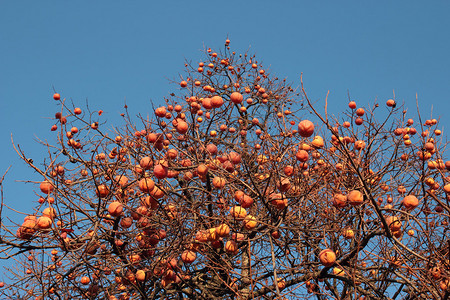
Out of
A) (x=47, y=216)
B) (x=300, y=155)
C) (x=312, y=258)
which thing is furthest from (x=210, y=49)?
(x=47, y=216)

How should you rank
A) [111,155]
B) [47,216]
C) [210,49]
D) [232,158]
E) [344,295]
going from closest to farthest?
[47,216] → [232,158] → [344,295] → [111,155] → [210,49]

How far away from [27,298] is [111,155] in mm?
2272

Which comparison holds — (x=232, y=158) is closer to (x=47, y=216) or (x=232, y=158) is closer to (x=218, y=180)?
(x=218, y=180)

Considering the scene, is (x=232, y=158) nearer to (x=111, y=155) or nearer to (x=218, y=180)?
(x=218, y=180)

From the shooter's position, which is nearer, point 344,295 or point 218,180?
point 218,180

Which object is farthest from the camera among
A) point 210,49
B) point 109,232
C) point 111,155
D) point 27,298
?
point 210,49

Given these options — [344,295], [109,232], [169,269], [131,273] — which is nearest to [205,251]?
[169,269]

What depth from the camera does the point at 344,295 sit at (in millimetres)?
6023

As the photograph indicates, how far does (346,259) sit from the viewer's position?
4.80 meters

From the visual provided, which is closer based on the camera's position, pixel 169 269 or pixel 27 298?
pixel 169 269

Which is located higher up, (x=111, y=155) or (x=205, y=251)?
(x=111, y=155)

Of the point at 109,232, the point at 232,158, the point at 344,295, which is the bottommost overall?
the point at 344,295

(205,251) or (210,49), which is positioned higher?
(210,49)

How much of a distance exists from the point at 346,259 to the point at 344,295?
1506mm
